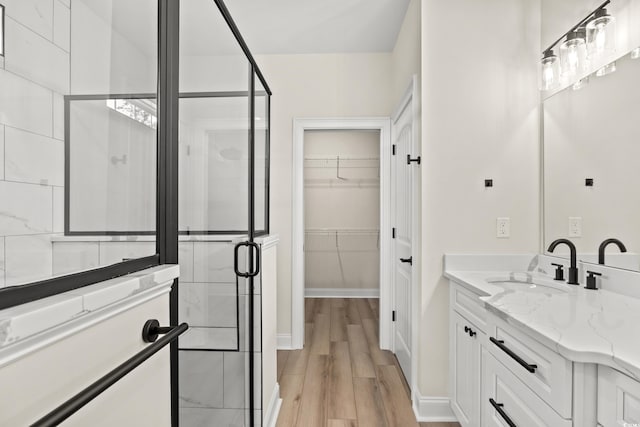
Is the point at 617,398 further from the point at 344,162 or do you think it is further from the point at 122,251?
the point at 344,162

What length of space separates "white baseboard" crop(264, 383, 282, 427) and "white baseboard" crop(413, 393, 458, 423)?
0.90 metres

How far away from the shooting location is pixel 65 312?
57 centimetres

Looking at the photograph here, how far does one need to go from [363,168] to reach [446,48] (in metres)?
3.24

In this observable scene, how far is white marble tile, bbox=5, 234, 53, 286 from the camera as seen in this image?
51cm

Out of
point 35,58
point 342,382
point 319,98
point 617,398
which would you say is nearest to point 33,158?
point 35,58

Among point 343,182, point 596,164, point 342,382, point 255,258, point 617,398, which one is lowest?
point 342,382

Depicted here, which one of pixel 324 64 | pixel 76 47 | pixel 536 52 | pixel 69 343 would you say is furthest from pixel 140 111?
pixel 324 64

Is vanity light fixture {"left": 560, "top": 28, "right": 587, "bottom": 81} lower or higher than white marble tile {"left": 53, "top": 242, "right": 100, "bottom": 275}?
higher

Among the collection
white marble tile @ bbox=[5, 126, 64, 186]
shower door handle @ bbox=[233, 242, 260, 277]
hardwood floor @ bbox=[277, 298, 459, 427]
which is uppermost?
white marble tile @ bbox=[5, 126, 64, 186]

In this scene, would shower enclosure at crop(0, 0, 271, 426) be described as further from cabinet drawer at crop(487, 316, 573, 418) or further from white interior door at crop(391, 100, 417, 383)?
white interior door at crop(391, 100, 417, 383)

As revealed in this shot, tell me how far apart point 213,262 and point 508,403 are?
1263 millimetres

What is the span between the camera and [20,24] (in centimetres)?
51

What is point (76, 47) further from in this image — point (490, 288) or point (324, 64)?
point (324, 64)

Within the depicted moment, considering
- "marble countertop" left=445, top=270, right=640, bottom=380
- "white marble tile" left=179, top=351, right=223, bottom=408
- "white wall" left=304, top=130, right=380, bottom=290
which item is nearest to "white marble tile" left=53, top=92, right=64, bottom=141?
"white marble tile" left=179, top=351, right=223, bottom=408
